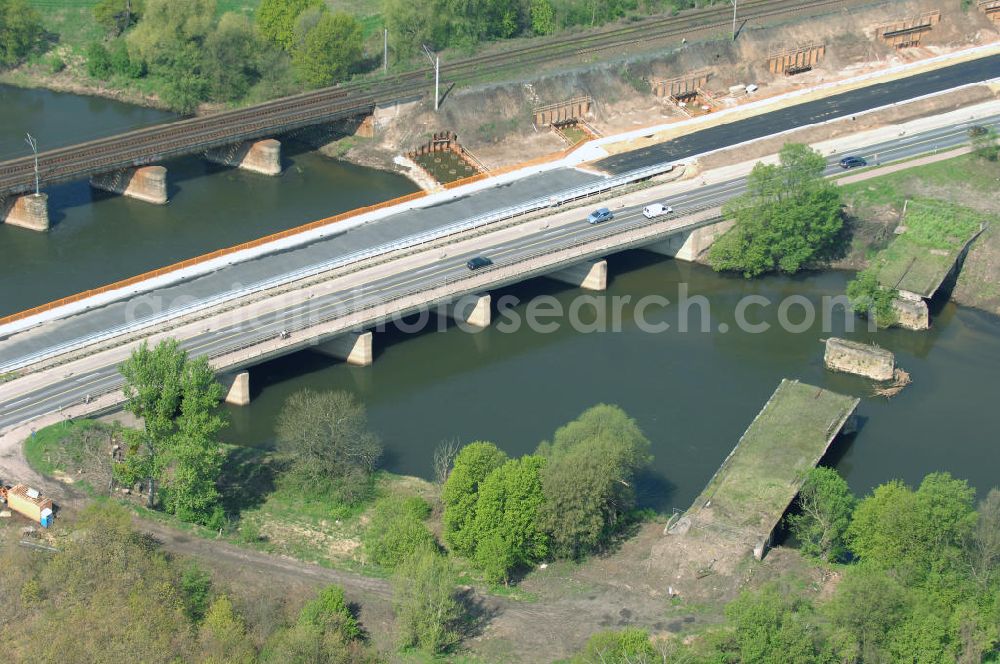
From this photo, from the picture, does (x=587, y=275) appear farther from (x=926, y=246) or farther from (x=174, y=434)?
(x=174, y=434)

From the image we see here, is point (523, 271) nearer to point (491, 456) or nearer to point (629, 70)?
point (491, 456)

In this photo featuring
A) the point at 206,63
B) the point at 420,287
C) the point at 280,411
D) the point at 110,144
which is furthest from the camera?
the point at 206,63

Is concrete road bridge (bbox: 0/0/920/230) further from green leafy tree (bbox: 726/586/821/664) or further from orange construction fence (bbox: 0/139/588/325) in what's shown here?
green leafy tree (bbox: 726/586/821/664)

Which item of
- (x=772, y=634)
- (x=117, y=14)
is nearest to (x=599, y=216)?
(x=772, y=634)

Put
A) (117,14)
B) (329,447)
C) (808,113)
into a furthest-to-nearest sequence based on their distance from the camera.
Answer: (117,14) < (808,113) < (329,447)

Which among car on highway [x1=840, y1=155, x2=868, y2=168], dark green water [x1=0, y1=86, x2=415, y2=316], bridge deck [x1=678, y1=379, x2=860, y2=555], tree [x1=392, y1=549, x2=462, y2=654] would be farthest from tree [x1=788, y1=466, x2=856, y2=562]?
dark green water [x1=0, y1=86, x2=415, y2=316]

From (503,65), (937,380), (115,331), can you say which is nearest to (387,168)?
(503,65)

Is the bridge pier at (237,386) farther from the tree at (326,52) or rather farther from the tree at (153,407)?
the tree at (326,52)
